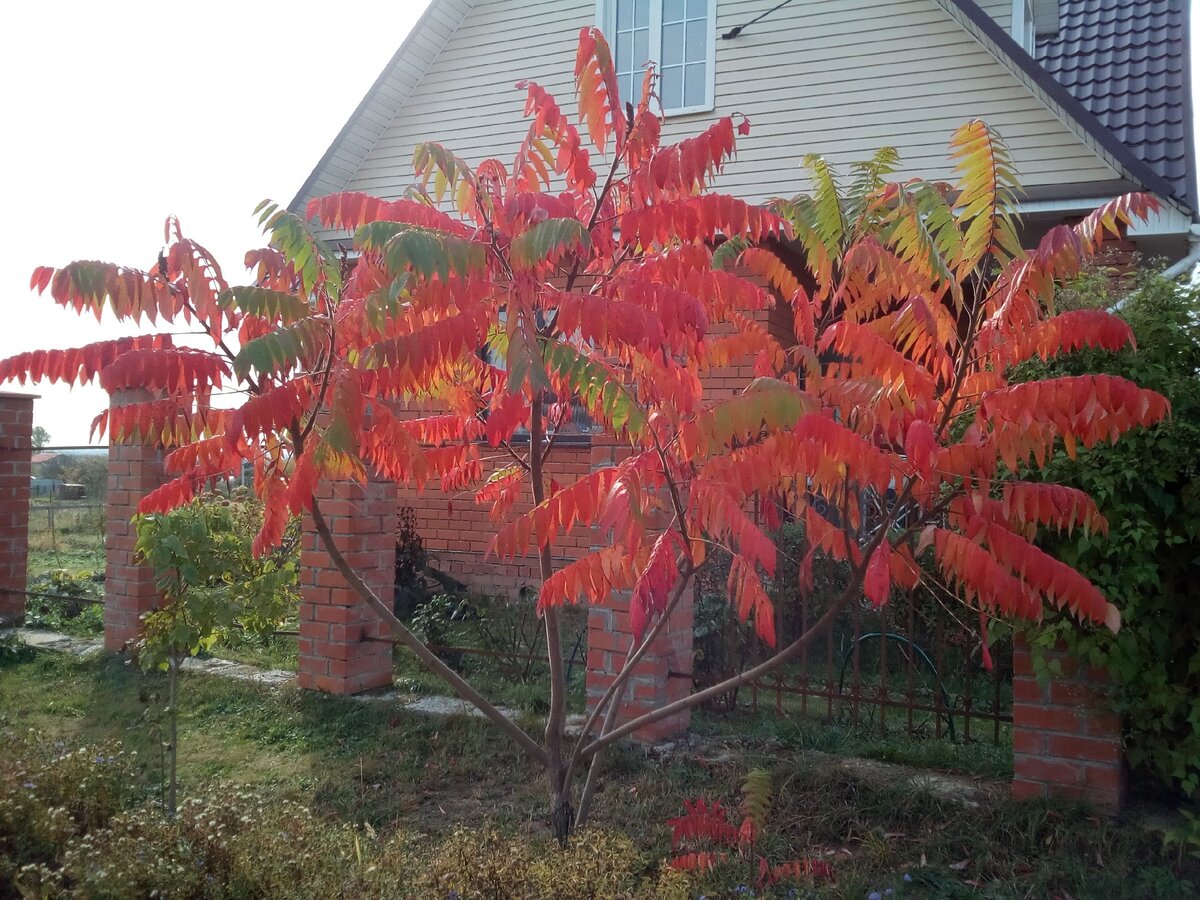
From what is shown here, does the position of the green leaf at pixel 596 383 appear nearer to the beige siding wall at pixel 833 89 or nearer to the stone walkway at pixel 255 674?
the stone walkway at pixel 255 674

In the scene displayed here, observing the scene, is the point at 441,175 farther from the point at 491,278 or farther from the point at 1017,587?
the point at 1017,587

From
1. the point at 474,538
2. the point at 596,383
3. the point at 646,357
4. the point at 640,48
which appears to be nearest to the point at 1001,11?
the point at 640,48

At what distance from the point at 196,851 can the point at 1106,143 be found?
28.9 ft

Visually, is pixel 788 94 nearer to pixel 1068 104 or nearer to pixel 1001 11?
pixel 1001 11

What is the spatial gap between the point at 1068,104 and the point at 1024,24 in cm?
218

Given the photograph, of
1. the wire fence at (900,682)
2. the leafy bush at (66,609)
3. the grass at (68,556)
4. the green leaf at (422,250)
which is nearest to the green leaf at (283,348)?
the green leaf at (422,250)

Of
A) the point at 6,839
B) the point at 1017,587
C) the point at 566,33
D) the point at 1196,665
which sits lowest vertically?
the point at 6,839

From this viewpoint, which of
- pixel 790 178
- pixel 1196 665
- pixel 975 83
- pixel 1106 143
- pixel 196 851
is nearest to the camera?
pixel 196 851

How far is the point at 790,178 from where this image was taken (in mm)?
10047

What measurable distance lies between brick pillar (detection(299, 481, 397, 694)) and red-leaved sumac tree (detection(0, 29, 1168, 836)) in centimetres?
231

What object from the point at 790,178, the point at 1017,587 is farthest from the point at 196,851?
the point at 790,178

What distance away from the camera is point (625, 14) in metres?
11.4

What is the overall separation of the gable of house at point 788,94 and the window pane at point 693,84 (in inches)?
9.8

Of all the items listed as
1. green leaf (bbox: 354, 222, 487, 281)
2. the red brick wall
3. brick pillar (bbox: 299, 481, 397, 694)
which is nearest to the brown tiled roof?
the red brick wall
